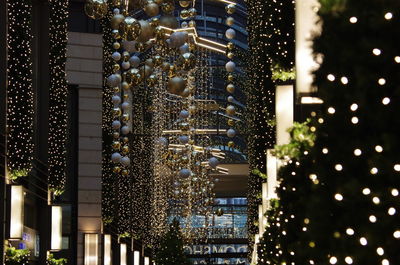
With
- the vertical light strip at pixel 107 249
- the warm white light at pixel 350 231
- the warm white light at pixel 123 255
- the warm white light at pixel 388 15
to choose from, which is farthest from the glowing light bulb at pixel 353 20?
the warm white light at pixel 123 255

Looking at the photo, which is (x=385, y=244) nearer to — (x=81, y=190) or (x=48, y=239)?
(x=48, y=239)

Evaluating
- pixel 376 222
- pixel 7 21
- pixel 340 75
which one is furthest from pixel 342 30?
pixel 7 21

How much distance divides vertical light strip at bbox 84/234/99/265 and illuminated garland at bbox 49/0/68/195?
757 cm

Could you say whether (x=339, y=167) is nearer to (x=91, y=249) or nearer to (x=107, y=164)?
(x=91, y=249)

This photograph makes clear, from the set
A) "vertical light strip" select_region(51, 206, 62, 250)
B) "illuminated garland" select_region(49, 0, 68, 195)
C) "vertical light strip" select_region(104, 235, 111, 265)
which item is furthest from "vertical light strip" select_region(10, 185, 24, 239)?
"vertical light strip" select_region(104, 235, 111, 265)

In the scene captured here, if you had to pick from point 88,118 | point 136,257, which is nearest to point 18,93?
point 88,118

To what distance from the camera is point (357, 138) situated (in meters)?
5.06

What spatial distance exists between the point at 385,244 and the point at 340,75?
0.88m

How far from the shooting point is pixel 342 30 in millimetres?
5109

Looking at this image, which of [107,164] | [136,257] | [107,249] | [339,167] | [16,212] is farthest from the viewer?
[136,257]

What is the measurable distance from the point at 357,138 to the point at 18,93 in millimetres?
15395

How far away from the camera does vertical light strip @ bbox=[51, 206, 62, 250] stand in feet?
77.0

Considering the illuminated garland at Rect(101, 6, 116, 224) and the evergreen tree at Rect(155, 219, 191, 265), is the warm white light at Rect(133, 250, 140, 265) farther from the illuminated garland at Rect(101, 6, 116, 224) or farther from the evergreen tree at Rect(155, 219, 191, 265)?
the illuminated garland at Rect(101, 6, 116, 224)

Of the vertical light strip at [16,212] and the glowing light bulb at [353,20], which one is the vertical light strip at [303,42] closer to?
the glowing light bulb at [353,20]
